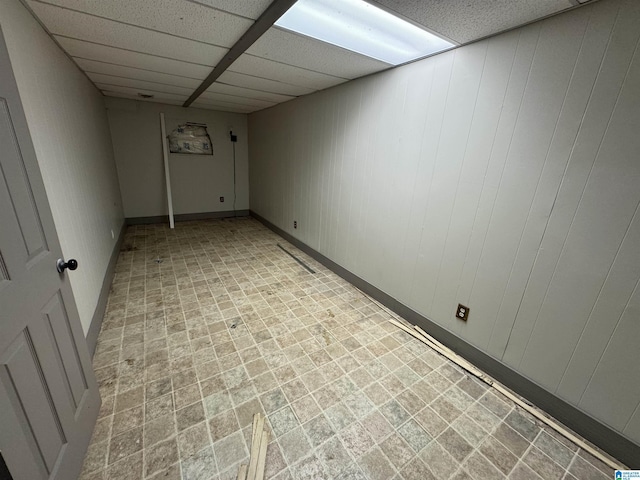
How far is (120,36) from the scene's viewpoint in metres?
1.79

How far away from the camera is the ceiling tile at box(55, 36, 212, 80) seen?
6.52 ft

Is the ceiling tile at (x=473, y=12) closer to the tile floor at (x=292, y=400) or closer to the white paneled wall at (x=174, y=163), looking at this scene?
the tile floor at (x=292, y=400)

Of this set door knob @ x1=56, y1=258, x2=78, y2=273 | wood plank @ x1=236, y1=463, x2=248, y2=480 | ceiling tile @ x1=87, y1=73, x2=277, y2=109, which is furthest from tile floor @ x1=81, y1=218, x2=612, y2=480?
ceiling tile @ x1=87, y1=73, x2=277, y2=109

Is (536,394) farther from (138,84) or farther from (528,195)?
(138,84)

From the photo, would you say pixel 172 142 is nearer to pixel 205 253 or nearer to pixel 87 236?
pixel 205 253

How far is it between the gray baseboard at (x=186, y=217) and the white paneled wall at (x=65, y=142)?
2036mm

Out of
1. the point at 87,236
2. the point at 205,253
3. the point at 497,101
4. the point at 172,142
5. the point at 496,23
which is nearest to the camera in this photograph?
the point at 496,23

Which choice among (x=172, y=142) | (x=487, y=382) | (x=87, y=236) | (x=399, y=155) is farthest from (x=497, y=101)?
(x=172, y=142)

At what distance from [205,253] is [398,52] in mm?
3292

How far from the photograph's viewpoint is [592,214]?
1.31 metres

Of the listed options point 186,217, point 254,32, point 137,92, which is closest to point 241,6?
point 254,32

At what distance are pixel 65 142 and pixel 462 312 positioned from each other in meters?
3.22

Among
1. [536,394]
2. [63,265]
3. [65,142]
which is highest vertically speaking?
[65,142]

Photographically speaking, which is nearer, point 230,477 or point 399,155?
point 230,477
